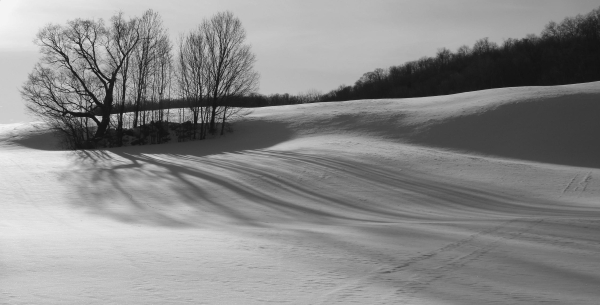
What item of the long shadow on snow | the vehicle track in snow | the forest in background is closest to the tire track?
the vehicle track in snow

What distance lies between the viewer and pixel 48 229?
13.4 metres

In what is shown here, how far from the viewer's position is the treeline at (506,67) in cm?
6238

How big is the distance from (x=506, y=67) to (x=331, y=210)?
188ft

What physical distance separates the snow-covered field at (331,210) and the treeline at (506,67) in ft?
78.9

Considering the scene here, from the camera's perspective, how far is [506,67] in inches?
2655

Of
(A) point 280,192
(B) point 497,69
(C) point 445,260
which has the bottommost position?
(A) point 280,192

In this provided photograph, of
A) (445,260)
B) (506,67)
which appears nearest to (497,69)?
(506,67)

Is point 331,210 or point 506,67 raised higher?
point 506,67

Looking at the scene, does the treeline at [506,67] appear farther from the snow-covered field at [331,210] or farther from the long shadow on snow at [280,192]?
the long shadow on snow at [280,192]

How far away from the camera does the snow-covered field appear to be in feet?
25.4

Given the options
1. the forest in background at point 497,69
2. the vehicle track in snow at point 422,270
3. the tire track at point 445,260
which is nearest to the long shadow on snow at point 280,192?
the tire track at point 445,260

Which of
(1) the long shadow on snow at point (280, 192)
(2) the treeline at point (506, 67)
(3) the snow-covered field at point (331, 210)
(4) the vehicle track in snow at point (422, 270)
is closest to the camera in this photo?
(4) the vehicle track in snow at point (422, 270)

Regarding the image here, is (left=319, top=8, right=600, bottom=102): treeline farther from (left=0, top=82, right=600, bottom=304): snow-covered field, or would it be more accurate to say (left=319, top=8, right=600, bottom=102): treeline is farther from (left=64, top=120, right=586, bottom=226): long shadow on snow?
(left=64, top=120, right=586, bottom=226): long shadow on snow

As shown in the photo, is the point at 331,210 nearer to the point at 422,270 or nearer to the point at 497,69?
the point at 422,270
